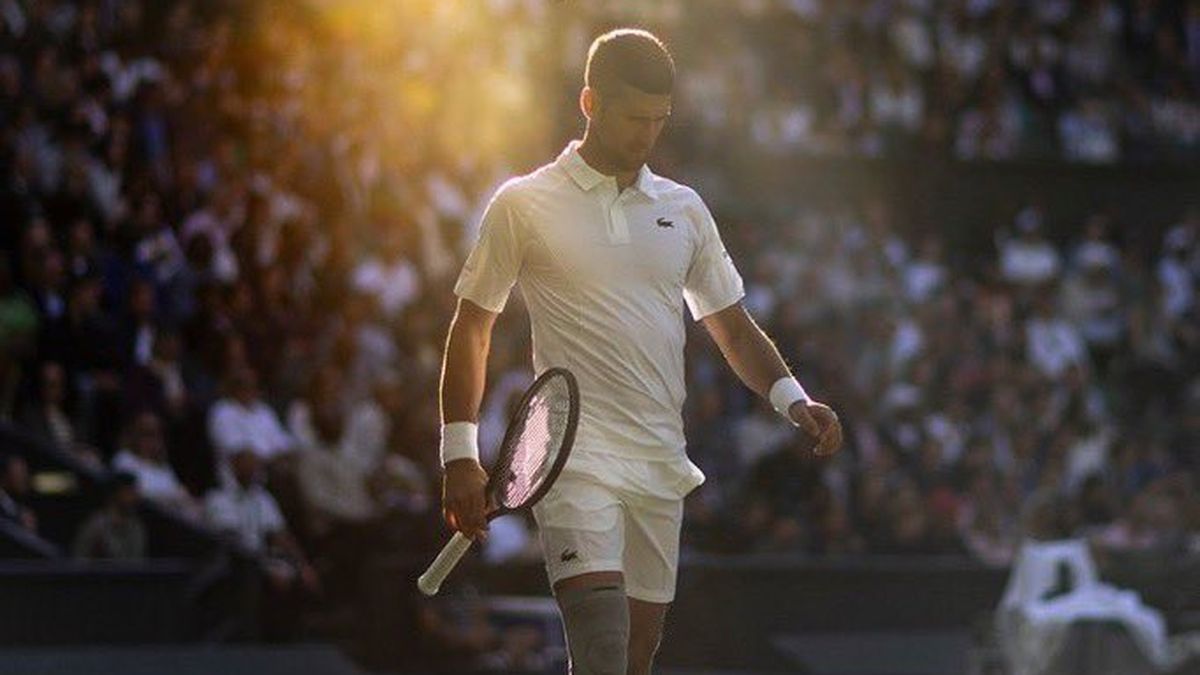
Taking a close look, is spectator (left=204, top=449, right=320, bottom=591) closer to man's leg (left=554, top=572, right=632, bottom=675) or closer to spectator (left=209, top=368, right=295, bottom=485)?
spectator (left=209, top=368, right=295, bottom=485)

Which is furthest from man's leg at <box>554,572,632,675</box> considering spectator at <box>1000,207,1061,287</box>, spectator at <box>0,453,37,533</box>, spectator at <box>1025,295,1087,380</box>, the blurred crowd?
spectator at <box>1000,207,1061,287</box>

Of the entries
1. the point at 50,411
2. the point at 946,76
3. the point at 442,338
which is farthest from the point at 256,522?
the point at 946,76

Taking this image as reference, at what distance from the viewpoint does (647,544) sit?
7.20 metres

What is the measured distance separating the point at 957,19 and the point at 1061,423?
5981mm

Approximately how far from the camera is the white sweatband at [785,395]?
730cm

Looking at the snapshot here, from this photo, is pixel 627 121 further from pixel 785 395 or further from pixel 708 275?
pixel 785 395

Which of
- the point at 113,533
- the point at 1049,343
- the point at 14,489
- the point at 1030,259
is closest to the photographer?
the point at 113,533

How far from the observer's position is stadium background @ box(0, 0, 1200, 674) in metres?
15.8

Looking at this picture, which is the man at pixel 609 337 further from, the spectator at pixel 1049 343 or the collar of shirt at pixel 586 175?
the spectator at pixel 1049 343

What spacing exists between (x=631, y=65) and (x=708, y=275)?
72cm

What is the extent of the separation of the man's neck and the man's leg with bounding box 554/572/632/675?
103 centimetres

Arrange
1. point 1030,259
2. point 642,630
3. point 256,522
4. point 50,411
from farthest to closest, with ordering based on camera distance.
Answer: point 1030,259, point 256,522, point 50,411, point 642,630

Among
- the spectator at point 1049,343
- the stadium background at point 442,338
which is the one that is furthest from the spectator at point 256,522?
the spectator at point 1049,343

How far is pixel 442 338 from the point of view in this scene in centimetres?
1783
